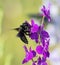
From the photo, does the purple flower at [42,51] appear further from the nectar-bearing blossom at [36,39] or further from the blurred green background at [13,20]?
the blurred green background at [13,20]

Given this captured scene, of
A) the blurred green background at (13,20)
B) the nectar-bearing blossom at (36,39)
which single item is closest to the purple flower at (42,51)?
the nectar-bearing blossom at (36,39)

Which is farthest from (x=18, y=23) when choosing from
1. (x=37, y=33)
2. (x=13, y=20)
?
(x=37, y=33)

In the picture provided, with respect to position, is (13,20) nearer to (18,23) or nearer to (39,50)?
(18,23)

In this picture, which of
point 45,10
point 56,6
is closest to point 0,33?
point 56,6

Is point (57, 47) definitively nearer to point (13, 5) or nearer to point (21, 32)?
point (13, 5)

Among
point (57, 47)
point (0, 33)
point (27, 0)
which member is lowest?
point (57, 47)

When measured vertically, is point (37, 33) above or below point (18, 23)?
above

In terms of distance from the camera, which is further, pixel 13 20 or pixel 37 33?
pixel 13 20

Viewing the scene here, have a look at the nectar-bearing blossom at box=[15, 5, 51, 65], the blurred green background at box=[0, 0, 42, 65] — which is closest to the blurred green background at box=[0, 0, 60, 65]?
→ the blurred green background at box=[0, 0, 42, 65]
